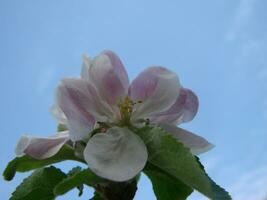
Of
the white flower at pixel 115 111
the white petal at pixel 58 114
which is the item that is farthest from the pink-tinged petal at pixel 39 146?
the white petal at pixel 58 114

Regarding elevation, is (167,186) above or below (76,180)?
above

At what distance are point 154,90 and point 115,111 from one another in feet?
0.28

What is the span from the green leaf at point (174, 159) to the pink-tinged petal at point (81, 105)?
105 mm

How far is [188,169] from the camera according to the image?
779mm

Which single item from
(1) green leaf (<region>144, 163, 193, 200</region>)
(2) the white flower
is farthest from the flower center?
(1) green leaf (<region>144, 163, 193, 200</region>)

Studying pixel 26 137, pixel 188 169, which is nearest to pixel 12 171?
pixel 26 137

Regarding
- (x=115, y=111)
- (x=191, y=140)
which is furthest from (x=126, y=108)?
(x=191, y=140)

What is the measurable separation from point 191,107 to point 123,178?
26 centimetres

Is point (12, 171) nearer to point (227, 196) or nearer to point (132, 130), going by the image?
point (132, 130)

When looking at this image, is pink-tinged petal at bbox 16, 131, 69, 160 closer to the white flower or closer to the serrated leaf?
the white flower

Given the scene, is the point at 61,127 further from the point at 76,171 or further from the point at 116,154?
the point at 116,154

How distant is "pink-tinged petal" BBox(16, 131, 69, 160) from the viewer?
84 centimetres

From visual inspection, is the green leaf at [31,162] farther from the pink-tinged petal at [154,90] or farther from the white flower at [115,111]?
the pink-tinged petal at [154,90]

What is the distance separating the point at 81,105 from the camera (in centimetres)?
86
